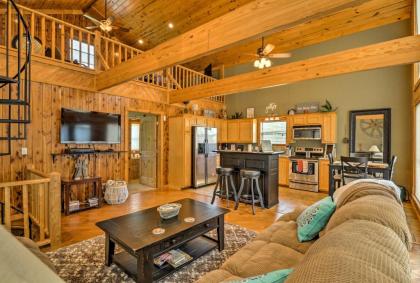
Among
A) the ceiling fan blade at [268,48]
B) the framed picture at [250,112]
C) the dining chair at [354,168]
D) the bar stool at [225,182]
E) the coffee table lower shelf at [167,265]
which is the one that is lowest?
the coffee table lower shelf at [167,265]

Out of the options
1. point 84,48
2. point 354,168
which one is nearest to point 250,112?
point 354,168

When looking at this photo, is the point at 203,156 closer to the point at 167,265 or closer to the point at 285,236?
the point at 167,265

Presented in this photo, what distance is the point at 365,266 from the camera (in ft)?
2.37

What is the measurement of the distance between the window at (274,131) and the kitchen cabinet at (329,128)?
1.19 meters

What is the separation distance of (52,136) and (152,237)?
348 centimetres

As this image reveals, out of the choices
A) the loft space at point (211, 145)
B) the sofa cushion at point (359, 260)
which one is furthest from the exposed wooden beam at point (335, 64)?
the sofa cushion at point (359, 260)

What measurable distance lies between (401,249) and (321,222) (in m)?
1.06

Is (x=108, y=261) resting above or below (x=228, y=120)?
below

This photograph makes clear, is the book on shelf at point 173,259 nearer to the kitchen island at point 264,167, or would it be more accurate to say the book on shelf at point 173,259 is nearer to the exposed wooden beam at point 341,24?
the kitchen island at point 264,167

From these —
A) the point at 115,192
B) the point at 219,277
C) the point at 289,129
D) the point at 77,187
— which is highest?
the point at 289,129

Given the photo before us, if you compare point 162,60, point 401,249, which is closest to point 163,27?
point 162,60

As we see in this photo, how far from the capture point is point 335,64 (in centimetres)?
355

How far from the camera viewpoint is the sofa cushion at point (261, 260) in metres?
1.49

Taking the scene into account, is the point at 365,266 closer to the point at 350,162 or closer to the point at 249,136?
the point at 350,162
